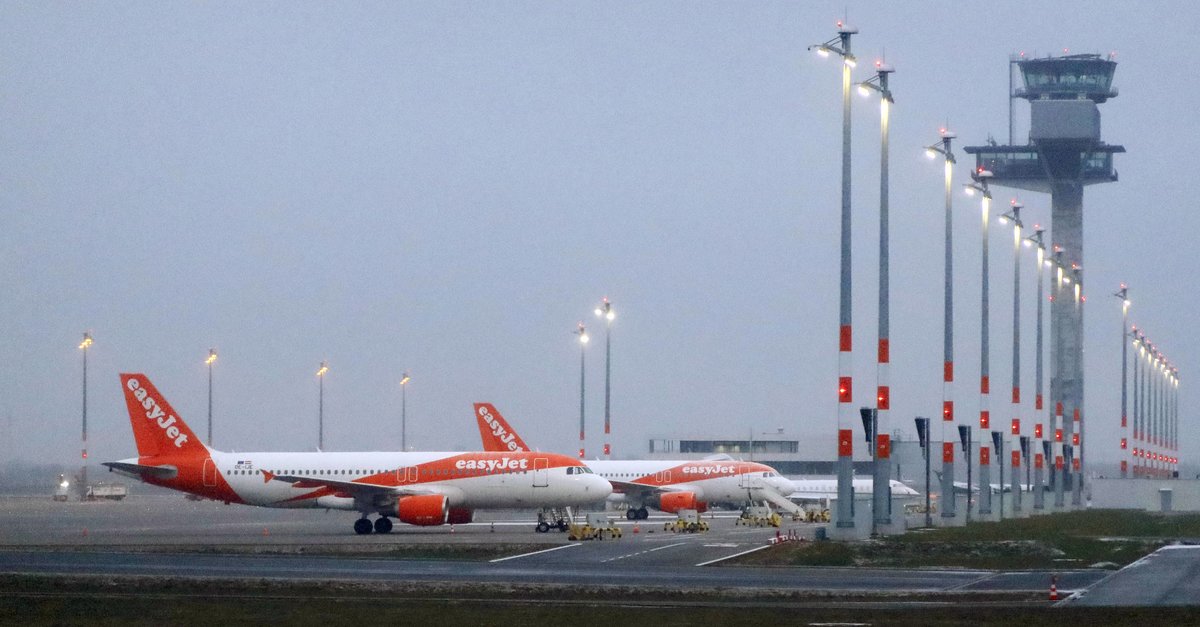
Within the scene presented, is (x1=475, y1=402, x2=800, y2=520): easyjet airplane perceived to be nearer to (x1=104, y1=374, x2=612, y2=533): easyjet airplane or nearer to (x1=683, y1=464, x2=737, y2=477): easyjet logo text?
(x1=683, y1=464, x2=737, y2=477): easyjet logo text

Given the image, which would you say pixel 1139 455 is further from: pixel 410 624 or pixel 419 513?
pixel 410 624

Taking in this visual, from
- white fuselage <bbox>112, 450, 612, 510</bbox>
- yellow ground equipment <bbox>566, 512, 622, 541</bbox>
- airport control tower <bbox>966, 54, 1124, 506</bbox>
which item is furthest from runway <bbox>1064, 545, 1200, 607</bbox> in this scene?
airport control tower <bbox>966, 54, 1124, 506</bbox>

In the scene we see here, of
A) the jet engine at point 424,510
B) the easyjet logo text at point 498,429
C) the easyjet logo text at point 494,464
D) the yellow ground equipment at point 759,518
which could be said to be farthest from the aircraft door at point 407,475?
the easyjet logo text at point 498,429

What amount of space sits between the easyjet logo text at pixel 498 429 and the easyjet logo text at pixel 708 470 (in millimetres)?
10138

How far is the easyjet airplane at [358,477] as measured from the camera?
65312 mm

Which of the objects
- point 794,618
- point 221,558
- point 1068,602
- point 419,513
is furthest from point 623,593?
point 419,513

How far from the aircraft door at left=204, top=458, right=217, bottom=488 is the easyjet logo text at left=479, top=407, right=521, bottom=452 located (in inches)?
1016

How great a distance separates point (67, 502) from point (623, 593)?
75.1 m

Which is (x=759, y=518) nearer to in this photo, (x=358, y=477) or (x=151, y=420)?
(x=358, y=477)

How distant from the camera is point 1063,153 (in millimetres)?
155375

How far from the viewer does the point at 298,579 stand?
129ft

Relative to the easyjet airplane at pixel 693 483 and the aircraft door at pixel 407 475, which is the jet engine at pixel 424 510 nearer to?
the aircraft door at pixel 407 475

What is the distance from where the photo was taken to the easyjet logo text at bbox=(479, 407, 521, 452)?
90500mm

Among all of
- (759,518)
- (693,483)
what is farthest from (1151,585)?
(693,483)
